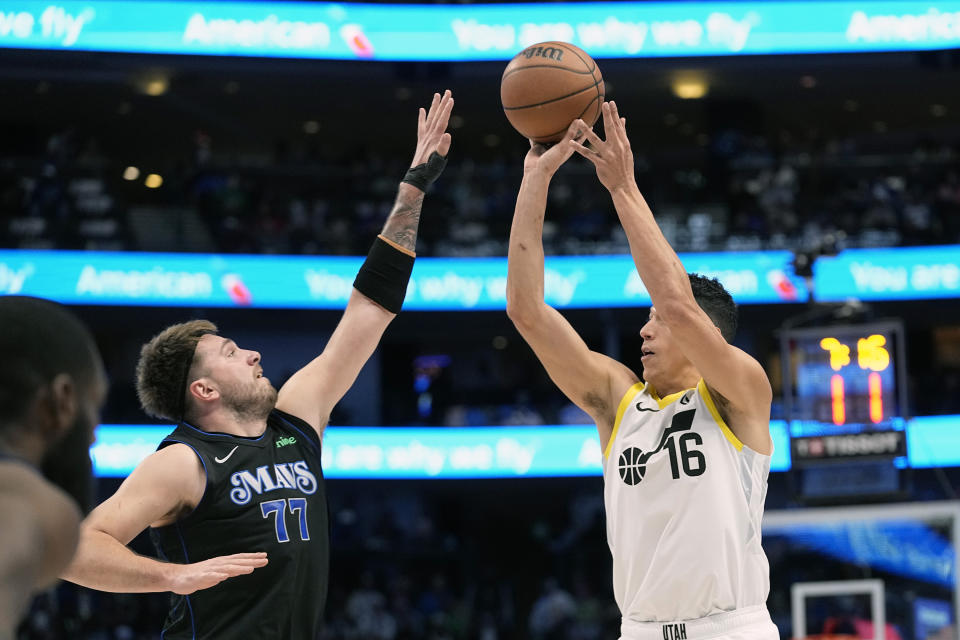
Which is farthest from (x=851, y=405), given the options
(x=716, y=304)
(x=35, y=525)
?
(x=35, y=525)

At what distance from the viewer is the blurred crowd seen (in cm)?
1808

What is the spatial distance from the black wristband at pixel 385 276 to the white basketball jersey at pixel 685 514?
106 centimetres

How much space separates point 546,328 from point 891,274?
1569 cm

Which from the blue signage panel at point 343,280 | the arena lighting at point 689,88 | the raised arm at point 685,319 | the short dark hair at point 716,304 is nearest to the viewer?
the raised arm at point 685,319

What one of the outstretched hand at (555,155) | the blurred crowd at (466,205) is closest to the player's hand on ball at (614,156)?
the outstretched hand at (555,155)

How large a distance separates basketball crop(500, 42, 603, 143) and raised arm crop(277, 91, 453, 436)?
29 cm

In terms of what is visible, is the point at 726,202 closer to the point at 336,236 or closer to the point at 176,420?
the point at 336,236

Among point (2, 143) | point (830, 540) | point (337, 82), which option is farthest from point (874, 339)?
point (2, 143)

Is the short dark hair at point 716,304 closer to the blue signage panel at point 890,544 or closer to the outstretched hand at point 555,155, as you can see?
the outstretched hand at point 555,155

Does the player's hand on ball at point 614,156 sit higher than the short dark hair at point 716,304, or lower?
higher

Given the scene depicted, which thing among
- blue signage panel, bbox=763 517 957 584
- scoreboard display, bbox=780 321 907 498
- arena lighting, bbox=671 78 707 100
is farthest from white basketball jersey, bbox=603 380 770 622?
arena lighting, bbox=671 78 707 100

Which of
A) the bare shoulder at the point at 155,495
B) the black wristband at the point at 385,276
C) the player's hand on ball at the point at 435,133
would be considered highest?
the player's hand on ball at the point at 435,133

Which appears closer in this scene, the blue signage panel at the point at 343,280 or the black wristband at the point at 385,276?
the black wristband at the point at 385,276

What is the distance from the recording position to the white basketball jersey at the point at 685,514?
3.98 metres
